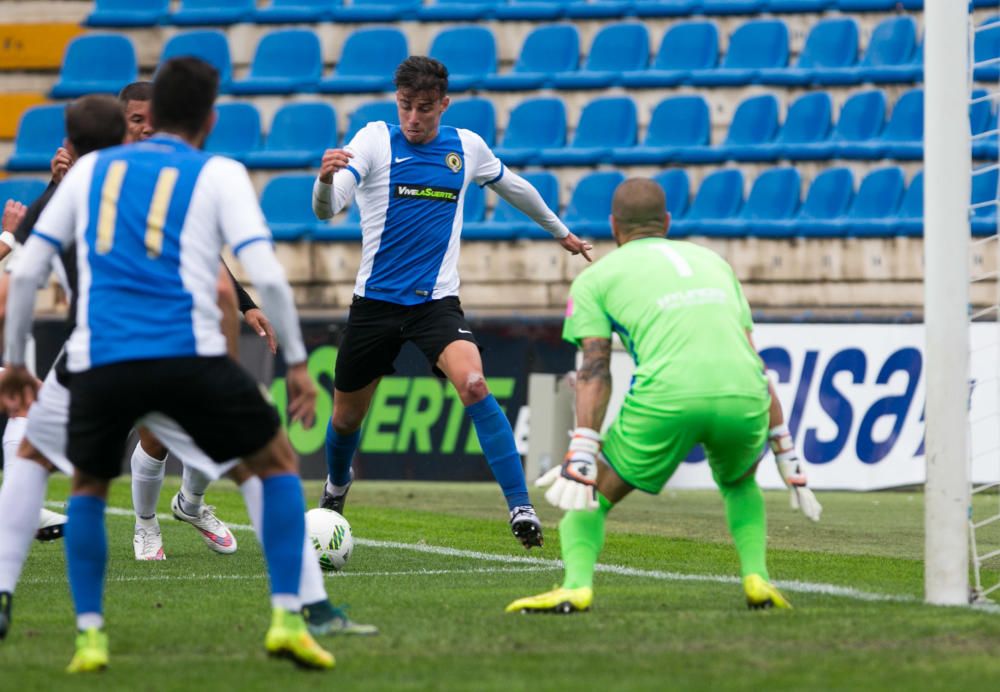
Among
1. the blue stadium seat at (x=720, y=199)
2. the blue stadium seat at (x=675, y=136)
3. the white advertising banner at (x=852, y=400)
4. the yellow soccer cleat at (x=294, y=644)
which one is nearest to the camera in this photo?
the yellow soccer cleat at (x=294, y=644)

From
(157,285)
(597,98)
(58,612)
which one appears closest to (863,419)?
(597,98)

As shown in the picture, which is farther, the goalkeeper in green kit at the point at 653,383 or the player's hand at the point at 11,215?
the player's hand at the point at 11,215

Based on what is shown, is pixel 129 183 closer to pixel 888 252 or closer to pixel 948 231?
pixel 948 231

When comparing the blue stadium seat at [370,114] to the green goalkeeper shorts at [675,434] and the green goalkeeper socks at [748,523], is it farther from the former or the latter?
the green goalkeeper shorts at [675,434]

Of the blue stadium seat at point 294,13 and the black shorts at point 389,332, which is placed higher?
the blue stadium seat at point 294,13

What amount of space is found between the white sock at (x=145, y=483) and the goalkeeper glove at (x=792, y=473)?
10.7 feet

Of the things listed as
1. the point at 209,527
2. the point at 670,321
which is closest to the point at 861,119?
the point at 209,527

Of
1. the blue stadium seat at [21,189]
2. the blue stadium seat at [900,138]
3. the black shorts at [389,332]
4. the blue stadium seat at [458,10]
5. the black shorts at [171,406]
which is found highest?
the blue stadium seat at [458,10]

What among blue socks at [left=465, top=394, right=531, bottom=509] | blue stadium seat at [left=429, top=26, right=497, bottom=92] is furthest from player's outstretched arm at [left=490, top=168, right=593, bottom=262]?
blue stadium seat at [left=429, top=26, right=497, bottom=92]

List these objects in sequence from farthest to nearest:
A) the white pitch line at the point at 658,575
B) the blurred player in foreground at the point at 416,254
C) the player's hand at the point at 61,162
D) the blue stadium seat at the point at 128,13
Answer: the blue stadium seat at the point at 128,13
the blurred player in foreground at the point at 416,254
the player's hand at the point at 61,162
the white pitch line at the point at 658,575

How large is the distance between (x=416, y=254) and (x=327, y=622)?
10.3ft

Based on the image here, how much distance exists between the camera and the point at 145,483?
7652 mm

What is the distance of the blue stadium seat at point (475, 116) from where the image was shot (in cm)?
1806

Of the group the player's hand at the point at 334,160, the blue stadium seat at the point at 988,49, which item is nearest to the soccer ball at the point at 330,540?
the player's hand at the point at 334,160
